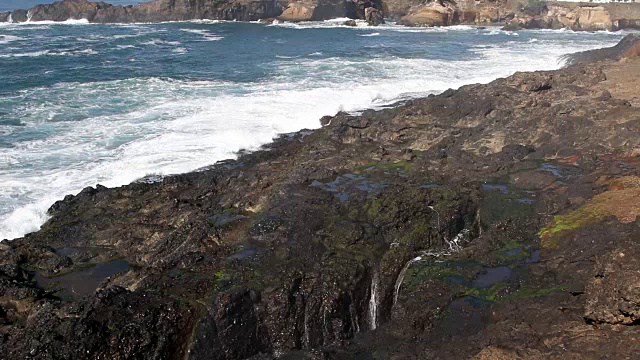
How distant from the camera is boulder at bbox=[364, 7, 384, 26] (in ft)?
215

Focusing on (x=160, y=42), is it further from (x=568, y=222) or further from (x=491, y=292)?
(x=491, y=292)

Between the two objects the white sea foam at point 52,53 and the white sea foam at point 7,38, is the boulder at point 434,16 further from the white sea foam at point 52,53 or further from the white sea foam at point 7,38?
the white sea foam at point 7,38

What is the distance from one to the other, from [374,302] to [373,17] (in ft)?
191

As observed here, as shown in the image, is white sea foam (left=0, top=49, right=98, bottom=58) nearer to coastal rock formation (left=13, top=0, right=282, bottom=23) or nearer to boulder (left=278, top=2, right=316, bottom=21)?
coastal rock formation (left=13, top=0, right=282, bottom=23)

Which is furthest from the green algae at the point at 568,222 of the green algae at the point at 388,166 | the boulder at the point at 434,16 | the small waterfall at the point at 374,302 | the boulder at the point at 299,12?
the boulder at the point at 299,12

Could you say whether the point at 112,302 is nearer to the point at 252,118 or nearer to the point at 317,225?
the point at 317,225

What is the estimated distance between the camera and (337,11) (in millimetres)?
70375

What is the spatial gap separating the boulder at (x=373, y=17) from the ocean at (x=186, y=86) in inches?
308

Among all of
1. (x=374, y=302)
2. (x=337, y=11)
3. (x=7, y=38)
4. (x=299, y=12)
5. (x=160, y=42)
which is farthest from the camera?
(x=337, y=11)

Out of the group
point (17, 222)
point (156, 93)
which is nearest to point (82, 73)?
point (156, 93)

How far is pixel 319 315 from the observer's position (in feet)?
37.2

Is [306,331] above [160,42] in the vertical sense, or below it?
below

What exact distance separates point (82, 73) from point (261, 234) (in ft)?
89.6

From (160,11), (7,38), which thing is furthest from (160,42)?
(160,11)
